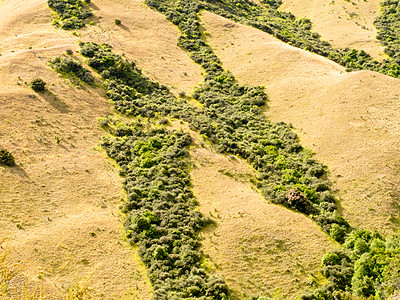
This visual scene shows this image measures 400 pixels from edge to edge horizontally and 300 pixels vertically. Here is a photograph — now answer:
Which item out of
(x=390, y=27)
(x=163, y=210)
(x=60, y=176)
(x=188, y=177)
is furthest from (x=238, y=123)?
(x=390, y=27)

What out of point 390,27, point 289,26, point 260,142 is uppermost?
point 390,27

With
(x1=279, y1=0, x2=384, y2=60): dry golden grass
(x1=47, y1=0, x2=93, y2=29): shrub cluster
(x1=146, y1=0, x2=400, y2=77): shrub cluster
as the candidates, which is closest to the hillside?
(x1=47, y1=0, x2=93, y2=29): shrub cluster

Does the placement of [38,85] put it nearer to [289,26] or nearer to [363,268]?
[363,268]

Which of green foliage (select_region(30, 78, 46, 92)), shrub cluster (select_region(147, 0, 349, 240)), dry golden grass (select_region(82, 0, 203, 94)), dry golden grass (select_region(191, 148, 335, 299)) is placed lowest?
dry golden grass (select_region(191, 148, 335, 299))

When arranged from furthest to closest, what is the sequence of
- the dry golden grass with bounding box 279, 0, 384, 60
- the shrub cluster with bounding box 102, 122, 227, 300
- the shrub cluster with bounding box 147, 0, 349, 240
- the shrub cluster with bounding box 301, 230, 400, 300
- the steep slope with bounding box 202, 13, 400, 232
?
1. the dry golden grass with bounding box 279, 0, 384, 60
2. the shrub cluster with bounding box 147, 0, 349, 240
3. the steep slope with bounding box 202, 13, 400, 232
4. the shrub cluster with bounding box 102, 122, 227, 300
5. the shrub cluster with bounding box 301, 230, 400, 300

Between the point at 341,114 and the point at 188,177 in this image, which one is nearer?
the point at 188,177

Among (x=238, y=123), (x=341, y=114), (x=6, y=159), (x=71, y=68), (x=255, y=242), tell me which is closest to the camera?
(x=255, y=242)

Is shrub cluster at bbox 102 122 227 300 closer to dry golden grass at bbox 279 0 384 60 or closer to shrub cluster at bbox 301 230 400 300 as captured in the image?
shrub cluster at bbox 301 230 400 300
